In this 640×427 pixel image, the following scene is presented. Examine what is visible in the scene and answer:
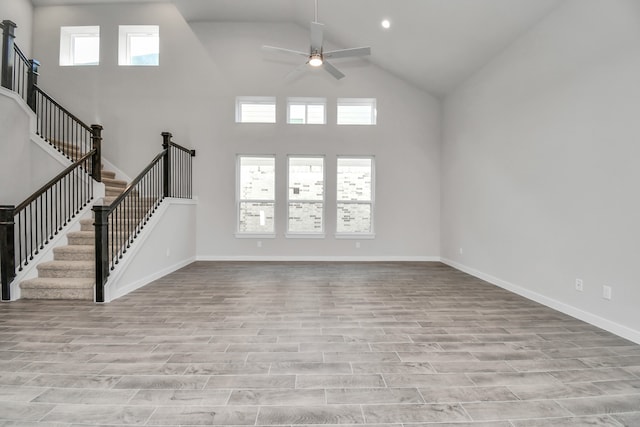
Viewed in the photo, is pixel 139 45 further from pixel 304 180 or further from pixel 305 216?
pixel 305 216

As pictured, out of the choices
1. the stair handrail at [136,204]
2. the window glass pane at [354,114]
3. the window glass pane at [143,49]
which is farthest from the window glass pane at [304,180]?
the window glass pane at [143,49]

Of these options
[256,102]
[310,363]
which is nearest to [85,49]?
[256,102]

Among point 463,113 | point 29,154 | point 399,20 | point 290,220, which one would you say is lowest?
point 290,220

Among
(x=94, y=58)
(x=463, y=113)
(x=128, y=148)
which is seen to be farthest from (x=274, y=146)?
(x=94, y=58)

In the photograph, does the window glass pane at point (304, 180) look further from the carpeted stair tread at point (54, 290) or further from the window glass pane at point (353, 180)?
the carpeted stair tread at point (54, 290)

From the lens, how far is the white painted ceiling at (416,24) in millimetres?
4047

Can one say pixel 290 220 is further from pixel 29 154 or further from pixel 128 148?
pixel 29 154

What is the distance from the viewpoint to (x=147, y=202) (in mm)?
5496

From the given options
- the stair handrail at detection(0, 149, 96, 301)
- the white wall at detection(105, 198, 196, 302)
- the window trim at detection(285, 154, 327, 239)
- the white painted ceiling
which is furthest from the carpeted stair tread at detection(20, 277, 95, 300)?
the white painted ceiling

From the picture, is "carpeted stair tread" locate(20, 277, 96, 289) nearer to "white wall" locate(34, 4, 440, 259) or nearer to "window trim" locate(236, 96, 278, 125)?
"white wall" locate(34, 4, 440, 259)

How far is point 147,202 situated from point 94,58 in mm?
3954

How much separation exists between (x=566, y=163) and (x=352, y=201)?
3.99 m

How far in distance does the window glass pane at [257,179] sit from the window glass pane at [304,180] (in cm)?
45

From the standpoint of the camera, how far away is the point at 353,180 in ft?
22.5
